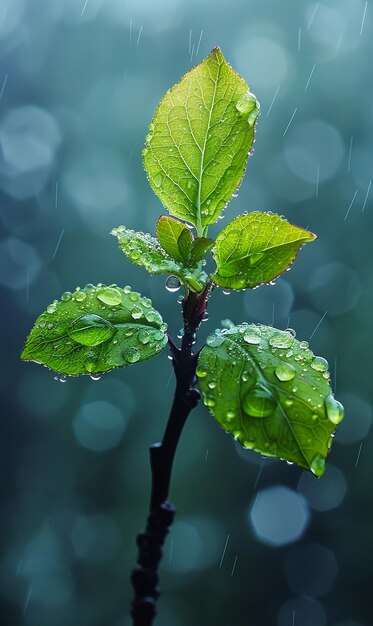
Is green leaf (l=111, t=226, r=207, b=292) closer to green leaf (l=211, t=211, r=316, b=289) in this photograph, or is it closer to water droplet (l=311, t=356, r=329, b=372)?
green leaf (l=211, t=211, r=316, b=289)

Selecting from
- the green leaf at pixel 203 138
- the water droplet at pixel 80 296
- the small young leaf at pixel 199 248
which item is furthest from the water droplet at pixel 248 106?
the water droplet at pixel 80 296

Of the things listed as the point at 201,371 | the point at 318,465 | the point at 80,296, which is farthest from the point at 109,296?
the point at 318,465

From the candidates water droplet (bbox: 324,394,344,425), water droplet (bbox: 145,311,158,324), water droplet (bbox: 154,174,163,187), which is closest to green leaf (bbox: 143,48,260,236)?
water droplet (bbox: 154,174,163,187)

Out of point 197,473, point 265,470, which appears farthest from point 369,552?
point 197,473

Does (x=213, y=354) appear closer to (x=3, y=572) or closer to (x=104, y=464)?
(x=104, y=464)

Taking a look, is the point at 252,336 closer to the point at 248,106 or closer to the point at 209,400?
the point at 209,400

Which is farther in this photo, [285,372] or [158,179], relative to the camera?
[158,179]
